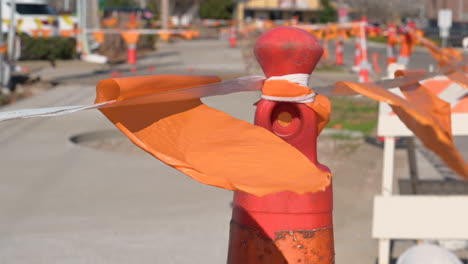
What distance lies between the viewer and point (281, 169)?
1.72 m

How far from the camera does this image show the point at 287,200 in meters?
2.24

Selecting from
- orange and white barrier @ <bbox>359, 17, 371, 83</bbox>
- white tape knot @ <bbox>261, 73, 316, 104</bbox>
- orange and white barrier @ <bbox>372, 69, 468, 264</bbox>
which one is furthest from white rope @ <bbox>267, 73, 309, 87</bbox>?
orange and white barrier @ <bbox>359, 17, 371, 83</bbox>

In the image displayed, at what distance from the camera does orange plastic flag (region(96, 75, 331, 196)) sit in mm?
1664

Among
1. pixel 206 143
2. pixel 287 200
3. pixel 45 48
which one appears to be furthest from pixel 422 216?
pixel 45 48

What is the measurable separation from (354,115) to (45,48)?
51.0ft

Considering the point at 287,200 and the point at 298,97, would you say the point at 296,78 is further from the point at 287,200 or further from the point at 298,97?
the point at 287,200

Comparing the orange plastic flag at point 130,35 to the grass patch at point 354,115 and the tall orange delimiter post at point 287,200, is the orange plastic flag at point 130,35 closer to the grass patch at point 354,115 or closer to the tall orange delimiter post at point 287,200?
the grass patch at point 354,115

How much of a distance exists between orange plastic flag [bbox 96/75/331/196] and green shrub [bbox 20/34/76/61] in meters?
23.7

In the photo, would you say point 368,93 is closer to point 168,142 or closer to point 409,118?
point 409,118

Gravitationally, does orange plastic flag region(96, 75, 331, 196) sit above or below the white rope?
below

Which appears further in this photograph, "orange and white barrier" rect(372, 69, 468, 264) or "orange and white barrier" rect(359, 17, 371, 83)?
"orange and white barrier" rect(359, 17, 371, 83)

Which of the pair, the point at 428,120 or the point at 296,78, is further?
the point at 296,78

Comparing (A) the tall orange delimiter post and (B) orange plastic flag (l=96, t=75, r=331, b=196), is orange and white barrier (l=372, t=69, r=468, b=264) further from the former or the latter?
(B) orange plastic flag (l=96, t=75, r=331, b=196)

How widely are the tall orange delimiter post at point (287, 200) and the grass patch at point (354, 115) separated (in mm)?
8094
